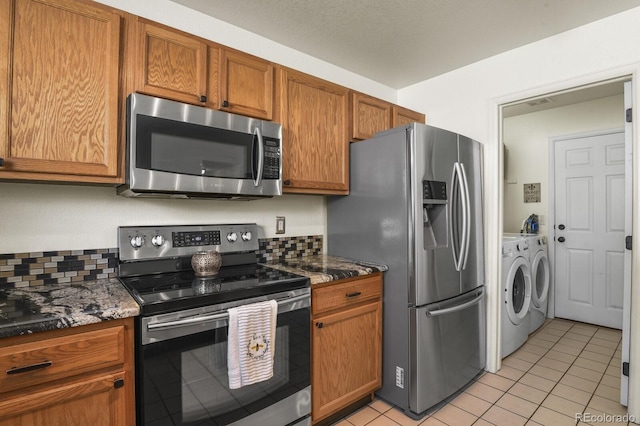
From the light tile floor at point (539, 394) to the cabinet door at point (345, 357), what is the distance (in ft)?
0.59

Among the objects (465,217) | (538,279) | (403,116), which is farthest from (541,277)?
(403,116)

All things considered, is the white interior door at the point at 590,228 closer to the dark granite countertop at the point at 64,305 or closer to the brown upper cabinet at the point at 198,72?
the dark granite countertop at the point at 64,305

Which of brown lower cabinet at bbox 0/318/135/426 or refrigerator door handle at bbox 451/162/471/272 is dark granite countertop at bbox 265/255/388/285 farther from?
brown lower cabinet at bbox 0/318/135/426

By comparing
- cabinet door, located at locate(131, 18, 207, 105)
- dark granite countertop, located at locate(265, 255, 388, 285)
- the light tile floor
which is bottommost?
the light tile floor

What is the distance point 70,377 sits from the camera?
112 centimetres

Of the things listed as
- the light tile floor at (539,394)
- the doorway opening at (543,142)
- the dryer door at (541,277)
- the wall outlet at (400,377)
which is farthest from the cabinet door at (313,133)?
the dryer door at (541,277)

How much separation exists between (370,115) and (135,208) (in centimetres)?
174

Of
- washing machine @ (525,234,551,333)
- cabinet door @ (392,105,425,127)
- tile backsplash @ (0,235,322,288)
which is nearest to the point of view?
tile backsplash @ (0,235,322,288)

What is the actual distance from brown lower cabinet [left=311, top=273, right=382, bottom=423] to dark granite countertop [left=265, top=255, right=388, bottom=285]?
5 cm

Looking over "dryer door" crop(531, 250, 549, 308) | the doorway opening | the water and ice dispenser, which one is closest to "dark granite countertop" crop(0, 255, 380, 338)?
the water and ice dispenser

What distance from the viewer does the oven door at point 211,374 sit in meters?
1.24

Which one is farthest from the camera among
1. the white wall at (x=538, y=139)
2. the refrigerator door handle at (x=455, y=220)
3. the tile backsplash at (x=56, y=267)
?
the white wall at (x=538, y=139)

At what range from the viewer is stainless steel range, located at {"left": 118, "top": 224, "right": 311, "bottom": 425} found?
4.11 feet

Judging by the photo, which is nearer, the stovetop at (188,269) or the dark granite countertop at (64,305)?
the dark granite countertop at (64,305)
